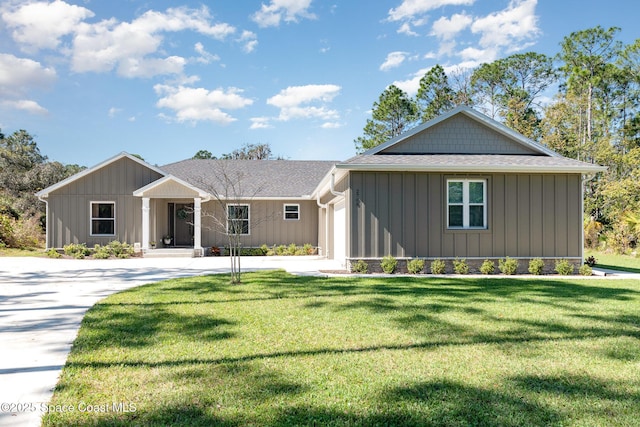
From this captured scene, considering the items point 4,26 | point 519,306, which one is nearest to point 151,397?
point 519,306

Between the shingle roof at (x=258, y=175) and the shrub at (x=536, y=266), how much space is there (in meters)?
11.0

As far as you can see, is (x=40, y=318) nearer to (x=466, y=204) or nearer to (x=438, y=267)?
(x=438, y=267)

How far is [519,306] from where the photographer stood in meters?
6.80

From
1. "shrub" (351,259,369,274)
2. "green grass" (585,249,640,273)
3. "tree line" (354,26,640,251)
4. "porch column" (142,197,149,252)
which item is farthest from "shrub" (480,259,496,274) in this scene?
"tree line" (354,26,640,251)

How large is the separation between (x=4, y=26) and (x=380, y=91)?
24.9 m

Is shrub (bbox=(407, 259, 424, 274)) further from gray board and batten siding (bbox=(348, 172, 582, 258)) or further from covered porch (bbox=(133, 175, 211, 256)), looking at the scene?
covered porch (bbox=(133, 175, 211, 256))

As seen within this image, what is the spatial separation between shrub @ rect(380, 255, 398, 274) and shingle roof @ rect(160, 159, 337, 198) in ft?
31.4

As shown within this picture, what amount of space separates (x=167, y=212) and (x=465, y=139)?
49.0ft

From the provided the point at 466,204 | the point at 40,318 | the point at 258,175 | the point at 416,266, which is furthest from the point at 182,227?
the point at 40,318

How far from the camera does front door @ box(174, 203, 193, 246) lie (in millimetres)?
21219

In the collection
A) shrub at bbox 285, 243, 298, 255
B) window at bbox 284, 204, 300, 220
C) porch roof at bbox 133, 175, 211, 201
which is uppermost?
porch roof at bbox 133, 175, 211, 201

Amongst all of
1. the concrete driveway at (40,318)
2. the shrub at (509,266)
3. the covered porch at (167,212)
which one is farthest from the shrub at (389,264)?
the covered porch at (167,212)

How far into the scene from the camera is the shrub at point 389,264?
11.4 meters

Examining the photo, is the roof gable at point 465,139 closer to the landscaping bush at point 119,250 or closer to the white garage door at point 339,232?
the white garage door at point 339,232
